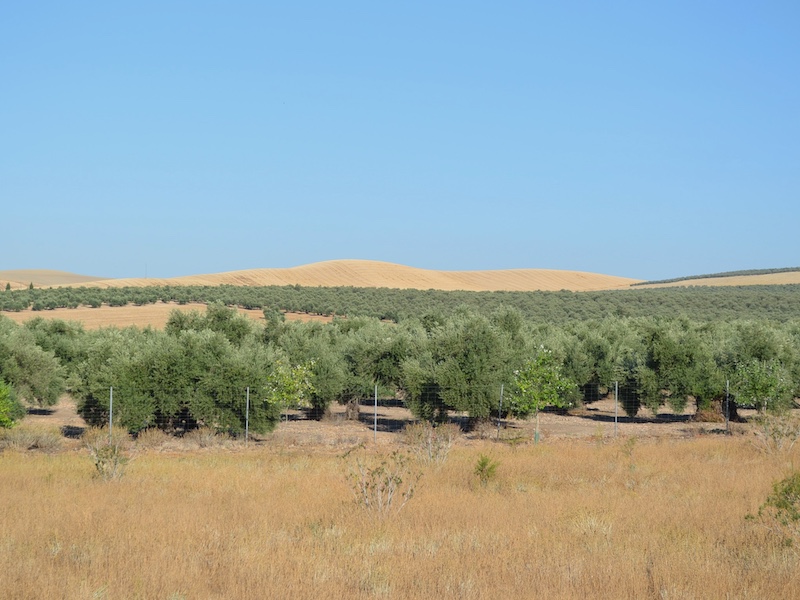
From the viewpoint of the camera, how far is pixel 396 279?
459 feet

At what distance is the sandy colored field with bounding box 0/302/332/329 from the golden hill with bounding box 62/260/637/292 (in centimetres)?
3306

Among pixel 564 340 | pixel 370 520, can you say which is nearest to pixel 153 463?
pixel 370 520

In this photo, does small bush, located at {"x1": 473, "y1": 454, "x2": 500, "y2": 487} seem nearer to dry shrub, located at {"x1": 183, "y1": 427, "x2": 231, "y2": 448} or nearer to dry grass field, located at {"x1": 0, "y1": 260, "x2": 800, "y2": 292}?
dry shrub, located at {"x1": 183, "y1": 427, "x2": 231, "y2": 448}

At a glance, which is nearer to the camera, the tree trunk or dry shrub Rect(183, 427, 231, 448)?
dry shrub Rect(183, 427, 231, 448)

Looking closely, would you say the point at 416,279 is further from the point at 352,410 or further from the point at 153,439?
the point at 153,439

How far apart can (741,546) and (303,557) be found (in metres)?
6.23

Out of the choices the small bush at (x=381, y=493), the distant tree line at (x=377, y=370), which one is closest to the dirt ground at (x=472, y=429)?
the distant tree line at (x=377, y=370)

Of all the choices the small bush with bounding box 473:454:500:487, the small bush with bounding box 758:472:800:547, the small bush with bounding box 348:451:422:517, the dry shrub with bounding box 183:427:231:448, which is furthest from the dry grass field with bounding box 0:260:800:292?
the small bush with bounding box 758:472:800:547

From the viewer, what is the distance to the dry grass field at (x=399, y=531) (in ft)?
30.9

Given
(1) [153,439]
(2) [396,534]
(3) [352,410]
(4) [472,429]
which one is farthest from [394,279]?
(2) [396,534]

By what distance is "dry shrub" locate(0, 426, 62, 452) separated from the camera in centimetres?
2425

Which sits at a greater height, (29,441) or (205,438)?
(29,441)

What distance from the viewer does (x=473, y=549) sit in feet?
37.5

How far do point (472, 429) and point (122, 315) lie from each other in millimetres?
54570
